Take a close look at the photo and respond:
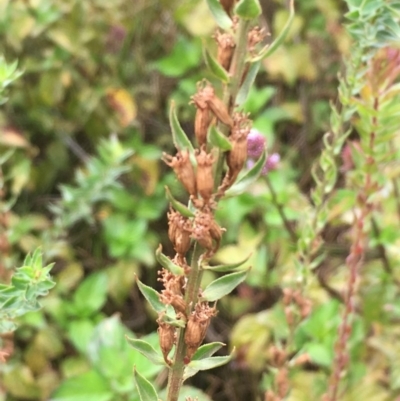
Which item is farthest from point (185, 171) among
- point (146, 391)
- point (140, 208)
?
point (140, 208)

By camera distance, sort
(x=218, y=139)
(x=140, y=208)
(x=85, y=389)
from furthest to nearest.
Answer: (x=140, y=208) < (x=85, y=389) < (x=218, y=139)

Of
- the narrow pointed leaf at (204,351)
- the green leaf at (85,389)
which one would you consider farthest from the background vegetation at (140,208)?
the narrow pointed leaf at (204,351)

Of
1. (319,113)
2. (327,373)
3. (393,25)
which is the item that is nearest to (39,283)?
(393,25)

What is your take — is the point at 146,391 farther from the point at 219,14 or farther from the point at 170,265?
the point at 219,14

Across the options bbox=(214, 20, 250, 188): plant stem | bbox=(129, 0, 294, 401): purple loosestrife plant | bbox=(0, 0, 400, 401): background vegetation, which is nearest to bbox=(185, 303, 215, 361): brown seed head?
bbox=(129, 0, 294, 401): purple loosestrife plant

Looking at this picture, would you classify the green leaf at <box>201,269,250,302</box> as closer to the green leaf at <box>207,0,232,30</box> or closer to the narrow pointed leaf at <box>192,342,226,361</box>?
the narrow pointed leaf at <box>192,342,226,361</box>
